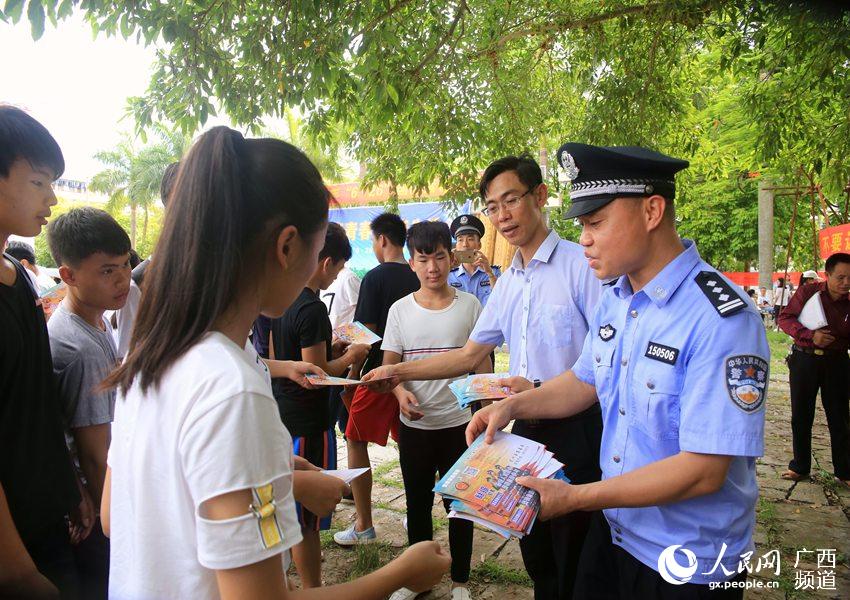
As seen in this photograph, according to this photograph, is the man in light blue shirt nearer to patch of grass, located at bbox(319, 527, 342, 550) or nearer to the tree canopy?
patch of grass, located at bbox(319, 527, 342, 550)

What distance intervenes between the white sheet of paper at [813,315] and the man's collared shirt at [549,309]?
356cm

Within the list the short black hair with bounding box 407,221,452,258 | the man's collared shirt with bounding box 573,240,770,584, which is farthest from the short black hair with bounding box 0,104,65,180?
the short black hair with bounding box 407,221,452,258

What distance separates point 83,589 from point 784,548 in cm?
402

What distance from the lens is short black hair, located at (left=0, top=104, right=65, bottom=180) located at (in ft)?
4.93

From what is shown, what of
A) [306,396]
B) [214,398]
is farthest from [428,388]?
[214,398]

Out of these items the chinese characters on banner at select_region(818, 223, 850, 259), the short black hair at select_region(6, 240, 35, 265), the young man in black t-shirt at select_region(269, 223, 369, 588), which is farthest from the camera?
the chinese characters on banner at select_region(818, 223, 850, 259)

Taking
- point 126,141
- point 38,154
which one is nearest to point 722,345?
point 38,154

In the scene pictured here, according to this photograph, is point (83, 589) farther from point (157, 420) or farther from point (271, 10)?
point (271, 10)

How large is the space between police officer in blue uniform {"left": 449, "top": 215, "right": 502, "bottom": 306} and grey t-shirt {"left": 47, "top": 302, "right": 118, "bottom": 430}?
12.1 feet

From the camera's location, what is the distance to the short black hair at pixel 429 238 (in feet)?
10.8

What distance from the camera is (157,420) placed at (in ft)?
2.91

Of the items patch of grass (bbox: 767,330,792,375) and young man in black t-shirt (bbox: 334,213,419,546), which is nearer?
young man in black t-shirt (bbox: 334,213,419,546)

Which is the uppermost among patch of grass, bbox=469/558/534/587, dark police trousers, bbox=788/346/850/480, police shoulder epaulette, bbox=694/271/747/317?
police shoulder epaulette, bbox=694/271/747/317

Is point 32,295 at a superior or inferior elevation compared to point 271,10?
inferior
